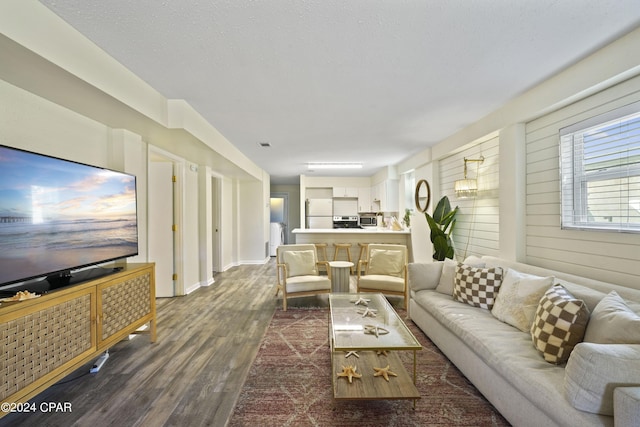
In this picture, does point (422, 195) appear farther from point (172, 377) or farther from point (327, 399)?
point (172, 377)

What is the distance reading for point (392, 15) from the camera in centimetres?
168

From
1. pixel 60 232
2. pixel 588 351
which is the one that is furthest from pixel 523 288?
pixel 60 232

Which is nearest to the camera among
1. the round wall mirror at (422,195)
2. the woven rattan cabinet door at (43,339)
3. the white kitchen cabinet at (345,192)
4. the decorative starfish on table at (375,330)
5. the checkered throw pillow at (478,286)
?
the woven rattan cabinet door at (43,339)

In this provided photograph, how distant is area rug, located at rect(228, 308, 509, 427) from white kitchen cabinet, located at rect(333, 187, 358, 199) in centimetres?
594

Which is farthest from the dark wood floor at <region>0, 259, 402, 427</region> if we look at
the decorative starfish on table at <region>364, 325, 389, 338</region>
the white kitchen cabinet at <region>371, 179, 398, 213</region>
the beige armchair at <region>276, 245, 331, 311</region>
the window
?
the white kitchen cabinet at <region>371, 179, 398, 213</region>

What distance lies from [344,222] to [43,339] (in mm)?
7209

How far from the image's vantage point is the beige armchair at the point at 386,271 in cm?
396

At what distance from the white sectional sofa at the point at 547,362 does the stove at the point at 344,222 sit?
5.65 m

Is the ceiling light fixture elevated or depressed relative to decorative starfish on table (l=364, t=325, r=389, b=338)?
elevated

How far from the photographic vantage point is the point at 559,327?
171cm

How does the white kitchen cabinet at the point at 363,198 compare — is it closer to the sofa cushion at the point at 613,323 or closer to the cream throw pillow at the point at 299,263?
the cream throw pillow at the point at 299,263

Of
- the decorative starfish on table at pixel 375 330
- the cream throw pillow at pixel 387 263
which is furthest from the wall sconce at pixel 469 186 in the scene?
the decorative starfish on table at pixel 375 330

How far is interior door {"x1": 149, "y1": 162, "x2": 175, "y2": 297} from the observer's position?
14.6ft

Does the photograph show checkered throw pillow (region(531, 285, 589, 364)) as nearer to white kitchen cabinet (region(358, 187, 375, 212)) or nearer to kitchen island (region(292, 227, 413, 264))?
kitchen island (region(292, 227, 413, 264))
